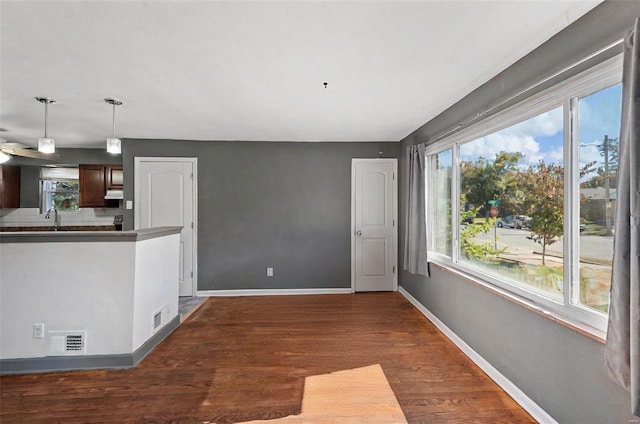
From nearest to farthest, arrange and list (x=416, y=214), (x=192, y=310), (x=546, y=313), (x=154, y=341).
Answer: (x=546, y=313) < (x=154, y=341) < (x=416, y=214) < (x=192, y=310)

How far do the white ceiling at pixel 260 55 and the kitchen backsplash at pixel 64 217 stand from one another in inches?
83.9

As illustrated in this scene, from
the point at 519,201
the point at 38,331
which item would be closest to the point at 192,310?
the point at 38,331

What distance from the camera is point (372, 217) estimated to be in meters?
4.52

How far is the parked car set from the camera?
6.90ft

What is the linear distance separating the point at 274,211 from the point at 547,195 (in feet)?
11.0

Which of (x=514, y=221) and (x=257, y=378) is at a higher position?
(x=514, y=221)

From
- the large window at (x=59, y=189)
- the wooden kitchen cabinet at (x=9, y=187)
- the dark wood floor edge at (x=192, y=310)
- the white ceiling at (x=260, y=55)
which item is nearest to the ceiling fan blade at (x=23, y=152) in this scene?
the white ceiling at (x=260, y=55)

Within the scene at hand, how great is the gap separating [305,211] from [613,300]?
11.6 ft

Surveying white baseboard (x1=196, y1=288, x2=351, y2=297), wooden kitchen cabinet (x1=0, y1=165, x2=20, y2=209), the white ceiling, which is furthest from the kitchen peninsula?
wooden kitchen cabinet (x1=0, y1=165, x2=20, y2=209)

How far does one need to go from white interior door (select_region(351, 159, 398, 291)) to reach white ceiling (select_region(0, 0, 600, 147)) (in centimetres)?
127

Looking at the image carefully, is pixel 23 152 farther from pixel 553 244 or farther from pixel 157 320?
pixel 553 244

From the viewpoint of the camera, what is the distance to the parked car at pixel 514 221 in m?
2.10

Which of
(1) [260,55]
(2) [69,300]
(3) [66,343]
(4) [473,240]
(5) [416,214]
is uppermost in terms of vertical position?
(1) [260,55]

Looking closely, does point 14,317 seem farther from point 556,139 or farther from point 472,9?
point 556,139
